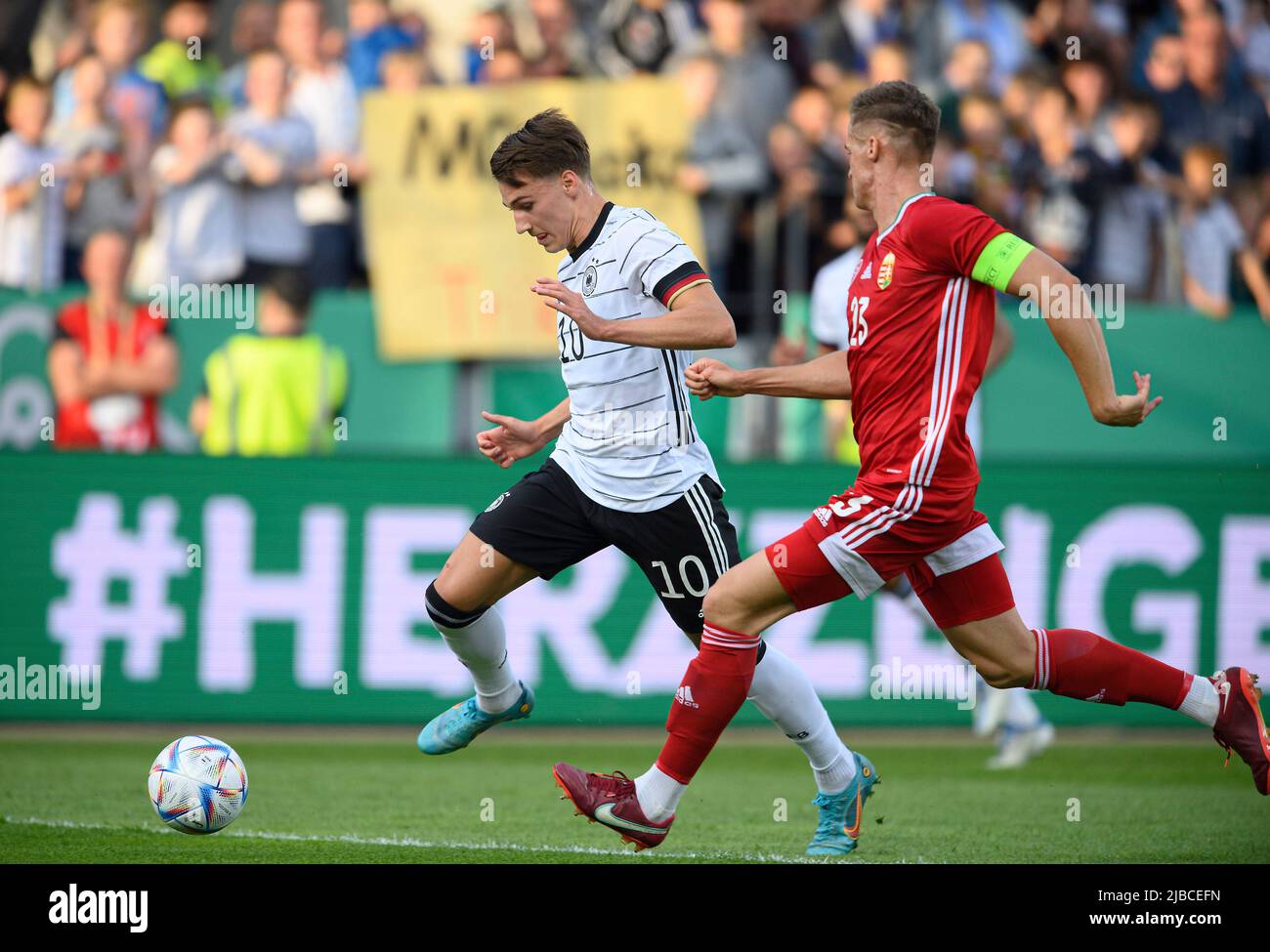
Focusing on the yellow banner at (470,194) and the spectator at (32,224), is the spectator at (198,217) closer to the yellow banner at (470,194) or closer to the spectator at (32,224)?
the spectator at (32,224)

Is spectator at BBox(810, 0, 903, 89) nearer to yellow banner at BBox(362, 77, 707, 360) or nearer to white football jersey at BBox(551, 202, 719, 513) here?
yellow banner at BBox(362, 77, 707, 360)

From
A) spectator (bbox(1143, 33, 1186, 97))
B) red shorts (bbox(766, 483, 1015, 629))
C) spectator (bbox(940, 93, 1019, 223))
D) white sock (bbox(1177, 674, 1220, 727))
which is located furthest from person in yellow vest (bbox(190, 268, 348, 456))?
white sock (bbox(1177, 674, 1220, 727))

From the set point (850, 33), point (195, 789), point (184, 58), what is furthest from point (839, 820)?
point (184, 58)

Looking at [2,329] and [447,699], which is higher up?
[2,329]

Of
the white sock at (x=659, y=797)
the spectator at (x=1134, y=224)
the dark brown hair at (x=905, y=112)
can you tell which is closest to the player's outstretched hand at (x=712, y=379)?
the dark brown hair at (x=905, y=112)

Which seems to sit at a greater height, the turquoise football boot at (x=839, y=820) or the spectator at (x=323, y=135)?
the spectator at (x=323, y=135)

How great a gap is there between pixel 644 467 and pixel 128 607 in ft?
15.3

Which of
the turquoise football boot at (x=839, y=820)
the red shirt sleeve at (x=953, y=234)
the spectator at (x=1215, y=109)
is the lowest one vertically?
the turquoise football boot at (x=839, y=820)

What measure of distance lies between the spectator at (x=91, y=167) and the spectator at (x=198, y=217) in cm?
37

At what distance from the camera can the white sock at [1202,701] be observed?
19.3 ft

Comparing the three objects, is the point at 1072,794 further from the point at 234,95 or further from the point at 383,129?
the point at 234,95

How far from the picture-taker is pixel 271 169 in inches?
474
